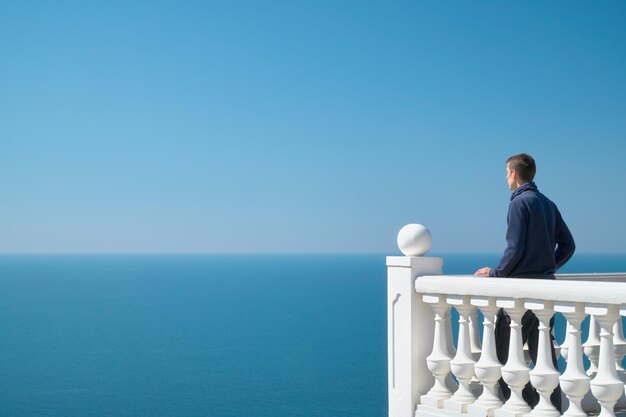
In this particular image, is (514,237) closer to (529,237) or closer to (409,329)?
(529,237)

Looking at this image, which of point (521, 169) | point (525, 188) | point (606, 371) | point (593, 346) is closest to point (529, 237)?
point (525, 188)

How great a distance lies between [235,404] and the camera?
8350cm

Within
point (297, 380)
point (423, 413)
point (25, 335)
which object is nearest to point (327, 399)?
point (297, 380)

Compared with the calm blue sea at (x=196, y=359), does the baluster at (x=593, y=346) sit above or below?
above

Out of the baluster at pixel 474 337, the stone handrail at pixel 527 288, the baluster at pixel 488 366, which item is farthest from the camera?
the baluster at pixel 474 337

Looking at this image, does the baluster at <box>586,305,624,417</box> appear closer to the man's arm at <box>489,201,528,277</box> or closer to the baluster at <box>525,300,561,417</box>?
the baluster at <box>525,300,561,417</box>

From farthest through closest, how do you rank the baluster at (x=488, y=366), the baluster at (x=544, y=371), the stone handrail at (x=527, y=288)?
the baluster at (x=488, y=366) → the baluster at (x=544, y=371) → the stone handrail at (x=527, y=288)

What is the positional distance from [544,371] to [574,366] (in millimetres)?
210

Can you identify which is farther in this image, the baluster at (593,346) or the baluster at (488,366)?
the baluster at (593,346)

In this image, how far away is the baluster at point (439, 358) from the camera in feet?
17.1

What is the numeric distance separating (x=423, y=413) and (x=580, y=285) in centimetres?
160

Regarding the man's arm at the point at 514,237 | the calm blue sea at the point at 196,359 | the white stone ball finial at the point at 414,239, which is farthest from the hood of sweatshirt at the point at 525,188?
the calm blue sea at the point at 196,359

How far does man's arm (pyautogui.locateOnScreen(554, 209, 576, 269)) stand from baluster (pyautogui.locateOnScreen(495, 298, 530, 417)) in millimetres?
1057

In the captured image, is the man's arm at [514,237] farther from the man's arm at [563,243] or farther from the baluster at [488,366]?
the man's arm at [563,243]
